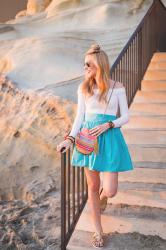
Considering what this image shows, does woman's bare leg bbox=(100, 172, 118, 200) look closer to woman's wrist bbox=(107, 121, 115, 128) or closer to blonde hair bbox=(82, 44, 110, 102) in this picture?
woman's wrist bbox=(107, 121, 115, 128)

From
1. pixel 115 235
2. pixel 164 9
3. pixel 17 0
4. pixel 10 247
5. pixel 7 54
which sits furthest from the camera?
pixel 17 0

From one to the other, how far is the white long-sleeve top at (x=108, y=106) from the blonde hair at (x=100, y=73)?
0.05m

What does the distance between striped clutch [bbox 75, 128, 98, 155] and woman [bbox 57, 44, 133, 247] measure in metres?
0.04

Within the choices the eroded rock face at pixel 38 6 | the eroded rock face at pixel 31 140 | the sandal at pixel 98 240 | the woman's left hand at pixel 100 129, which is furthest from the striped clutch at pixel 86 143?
the eroded rock face at pixel 38 6

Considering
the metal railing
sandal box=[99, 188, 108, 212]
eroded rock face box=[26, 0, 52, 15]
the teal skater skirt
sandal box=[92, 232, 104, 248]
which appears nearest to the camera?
the teal skater skirt

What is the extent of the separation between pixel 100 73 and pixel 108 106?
27cm

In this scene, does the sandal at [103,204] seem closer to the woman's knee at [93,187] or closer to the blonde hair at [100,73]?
the woman's knee at [93,187]

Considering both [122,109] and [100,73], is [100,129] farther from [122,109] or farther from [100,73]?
[100,73]

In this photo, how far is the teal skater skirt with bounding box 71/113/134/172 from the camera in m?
3.14

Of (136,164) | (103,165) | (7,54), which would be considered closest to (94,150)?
(103,165)

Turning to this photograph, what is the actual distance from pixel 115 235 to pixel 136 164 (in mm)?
998

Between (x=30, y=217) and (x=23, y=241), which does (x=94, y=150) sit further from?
(x=30, y=217)

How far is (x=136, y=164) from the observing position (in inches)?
174

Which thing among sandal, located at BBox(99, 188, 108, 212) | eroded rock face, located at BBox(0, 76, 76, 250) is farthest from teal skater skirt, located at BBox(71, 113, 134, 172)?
eroded rock face, located at BBox(0, 76, 76, 250)
